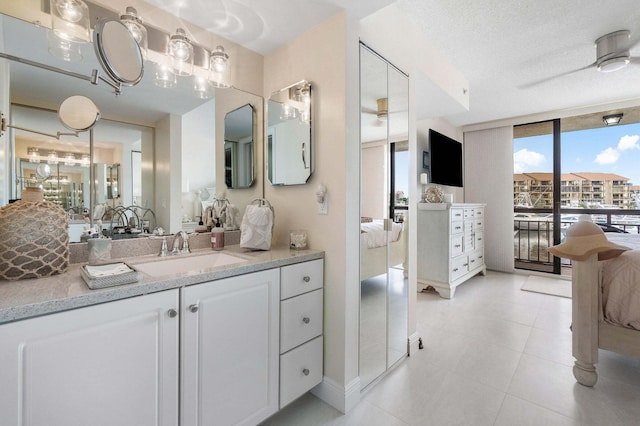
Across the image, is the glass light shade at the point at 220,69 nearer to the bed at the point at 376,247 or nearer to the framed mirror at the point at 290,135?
the framed mirror at the point at 290,135

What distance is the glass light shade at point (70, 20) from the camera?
1294 mm

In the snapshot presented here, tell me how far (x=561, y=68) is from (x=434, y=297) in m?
2.86

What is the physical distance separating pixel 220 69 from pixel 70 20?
0.74 m

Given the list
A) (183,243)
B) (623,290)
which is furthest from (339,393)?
(623,290)

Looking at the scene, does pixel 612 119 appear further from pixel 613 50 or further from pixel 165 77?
pixel 165 77

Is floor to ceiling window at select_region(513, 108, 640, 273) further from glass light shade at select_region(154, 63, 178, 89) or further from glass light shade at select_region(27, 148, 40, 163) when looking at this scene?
glass light shade at select_region(27, 148, 40, 163)

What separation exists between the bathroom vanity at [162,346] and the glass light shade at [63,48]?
0.98m

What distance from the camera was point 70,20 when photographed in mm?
1316

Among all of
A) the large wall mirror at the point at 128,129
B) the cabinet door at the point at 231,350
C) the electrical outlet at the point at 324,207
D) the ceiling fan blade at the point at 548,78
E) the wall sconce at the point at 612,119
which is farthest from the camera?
the wall sconce at the point at 612,119

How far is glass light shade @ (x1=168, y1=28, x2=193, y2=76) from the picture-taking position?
1614 mm

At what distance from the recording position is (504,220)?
476 cm

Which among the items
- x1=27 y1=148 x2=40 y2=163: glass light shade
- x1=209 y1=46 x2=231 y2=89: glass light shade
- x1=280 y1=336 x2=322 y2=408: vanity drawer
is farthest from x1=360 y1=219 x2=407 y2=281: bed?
x1=27 y1=148 x2=40 y2=163: glass light shade

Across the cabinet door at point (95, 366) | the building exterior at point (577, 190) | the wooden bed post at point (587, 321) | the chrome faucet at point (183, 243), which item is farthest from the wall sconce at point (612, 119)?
the cabinet door at point (95, 366)

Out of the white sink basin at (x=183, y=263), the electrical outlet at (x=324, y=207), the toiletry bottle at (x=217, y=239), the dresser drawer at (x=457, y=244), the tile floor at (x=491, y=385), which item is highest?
the electrical outlet at (x=324, y=207)
